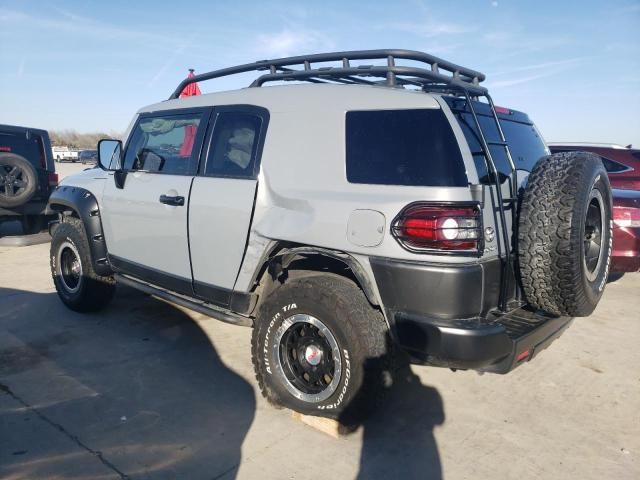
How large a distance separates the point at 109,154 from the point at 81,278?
1.22 meters

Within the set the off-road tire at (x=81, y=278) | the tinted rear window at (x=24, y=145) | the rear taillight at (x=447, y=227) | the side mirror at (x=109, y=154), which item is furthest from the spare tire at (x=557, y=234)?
the tinted rear window at (x=24, y=145)

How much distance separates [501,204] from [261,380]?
72.5 inches

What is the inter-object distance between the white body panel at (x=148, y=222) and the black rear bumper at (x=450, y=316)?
1751 mm

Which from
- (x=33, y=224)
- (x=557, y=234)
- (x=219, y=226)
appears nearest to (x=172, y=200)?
(x=219, y=226)

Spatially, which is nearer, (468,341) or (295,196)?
(468,341)

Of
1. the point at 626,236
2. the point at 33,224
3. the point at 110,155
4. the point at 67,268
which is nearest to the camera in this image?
the point at 110,155

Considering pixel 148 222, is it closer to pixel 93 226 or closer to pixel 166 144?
pixel 166 144

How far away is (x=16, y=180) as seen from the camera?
7.82 metres

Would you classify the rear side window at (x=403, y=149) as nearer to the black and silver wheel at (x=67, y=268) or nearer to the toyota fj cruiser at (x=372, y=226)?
the toyota fj cruiser at (x=372, y=226)

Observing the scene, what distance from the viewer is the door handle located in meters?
3.62

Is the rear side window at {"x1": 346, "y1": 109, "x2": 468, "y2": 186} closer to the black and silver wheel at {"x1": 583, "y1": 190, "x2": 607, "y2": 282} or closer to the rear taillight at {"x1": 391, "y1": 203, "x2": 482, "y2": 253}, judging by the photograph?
the rear taillight at {"x1": 391, "y1": 203, "x2": 482, "y2": 253}

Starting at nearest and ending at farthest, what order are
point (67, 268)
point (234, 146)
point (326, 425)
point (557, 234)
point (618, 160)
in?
point (557, 234) → point (326, 425) → point (234, 146) → point (67, 268) → point (618, 160)

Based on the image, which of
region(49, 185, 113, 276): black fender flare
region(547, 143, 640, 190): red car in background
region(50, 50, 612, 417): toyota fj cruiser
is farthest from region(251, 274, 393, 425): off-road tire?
region(547, 143, 640, 190): red car in background

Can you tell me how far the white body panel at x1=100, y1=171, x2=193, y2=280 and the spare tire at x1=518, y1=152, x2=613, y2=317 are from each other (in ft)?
7.65
